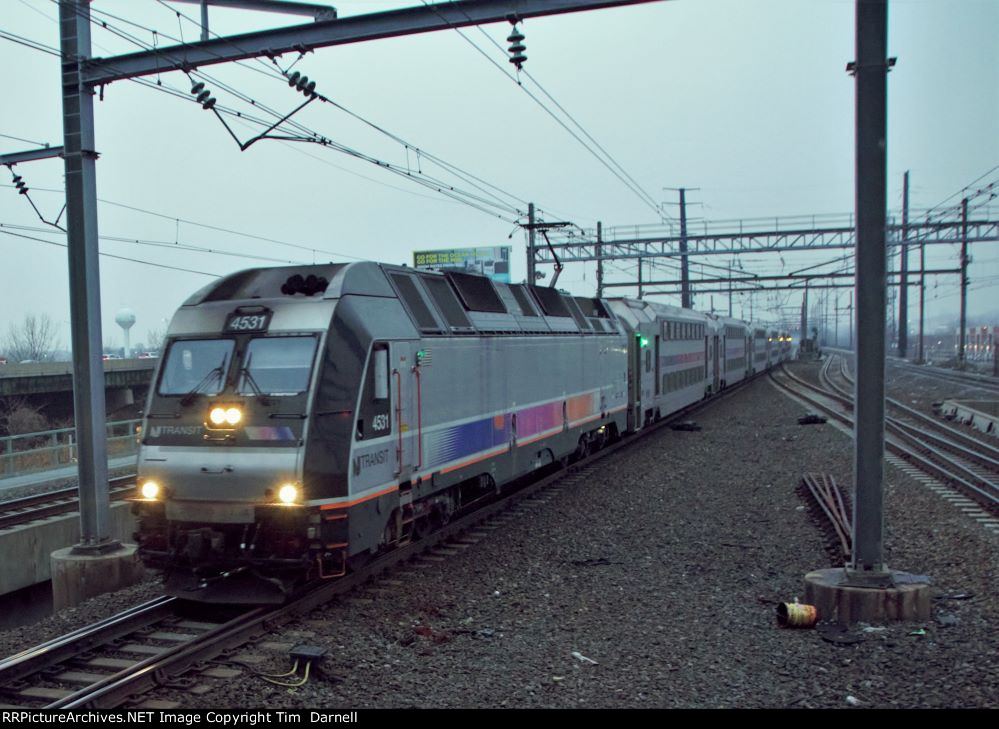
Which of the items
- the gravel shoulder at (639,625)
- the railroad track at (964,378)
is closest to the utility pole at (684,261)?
the railroad track at (964,378)

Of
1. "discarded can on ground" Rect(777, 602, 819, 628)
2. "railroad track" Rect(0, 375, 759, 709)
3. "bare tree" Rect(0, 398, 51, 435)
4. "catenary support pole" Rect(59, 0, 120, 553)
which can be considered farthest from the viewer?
"bare tree" Rect(0, 398, 51, 435)

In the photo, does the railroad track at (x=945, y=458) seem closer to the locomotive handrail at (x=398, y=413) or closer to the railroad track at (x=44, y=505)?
→ the locomotive handrail at (x=398, y=413)

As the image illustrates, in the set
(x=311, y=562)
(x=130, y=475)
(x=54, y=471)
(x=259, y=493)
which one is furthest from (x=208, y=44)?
(x=54, y=471)

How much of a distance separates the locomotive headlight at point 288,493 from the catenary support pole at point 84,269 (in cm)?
326

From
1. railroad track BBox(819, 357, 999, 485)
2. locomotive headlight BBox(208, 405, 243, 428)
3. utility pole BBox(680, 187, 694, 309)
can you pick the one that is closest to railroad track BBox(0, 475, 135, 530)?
locomotive headlight BBox(208, 405, 243, 428)

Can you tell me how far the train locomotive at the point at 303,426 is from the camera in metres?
7.82

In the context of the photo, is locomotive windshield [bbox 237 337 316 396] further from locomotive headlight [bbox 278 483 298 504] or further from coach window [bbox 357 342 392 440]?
locomotive headlight [bbox 278 483 298 504]

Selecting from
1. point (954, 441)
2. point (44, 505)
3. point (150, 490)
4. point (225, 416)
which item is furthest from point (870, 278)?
point (954, 441)

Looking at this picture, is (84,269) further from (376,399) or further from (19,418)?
(19,418)

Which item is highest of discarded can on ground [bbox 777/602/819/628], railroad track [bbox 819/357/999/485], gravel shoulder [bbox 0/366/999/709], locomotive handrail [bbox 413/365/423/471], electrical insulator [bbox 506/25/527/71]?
electrical insulator [bbox 506/25/527/71]

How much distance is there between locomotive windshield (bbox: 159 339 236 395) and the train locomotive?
0.05ft

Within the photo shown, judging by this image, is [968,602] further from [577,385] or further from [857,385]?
[577,385]

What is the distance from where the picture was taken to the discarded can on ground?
24.0ft

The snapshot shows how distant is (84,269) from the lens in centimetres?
962
